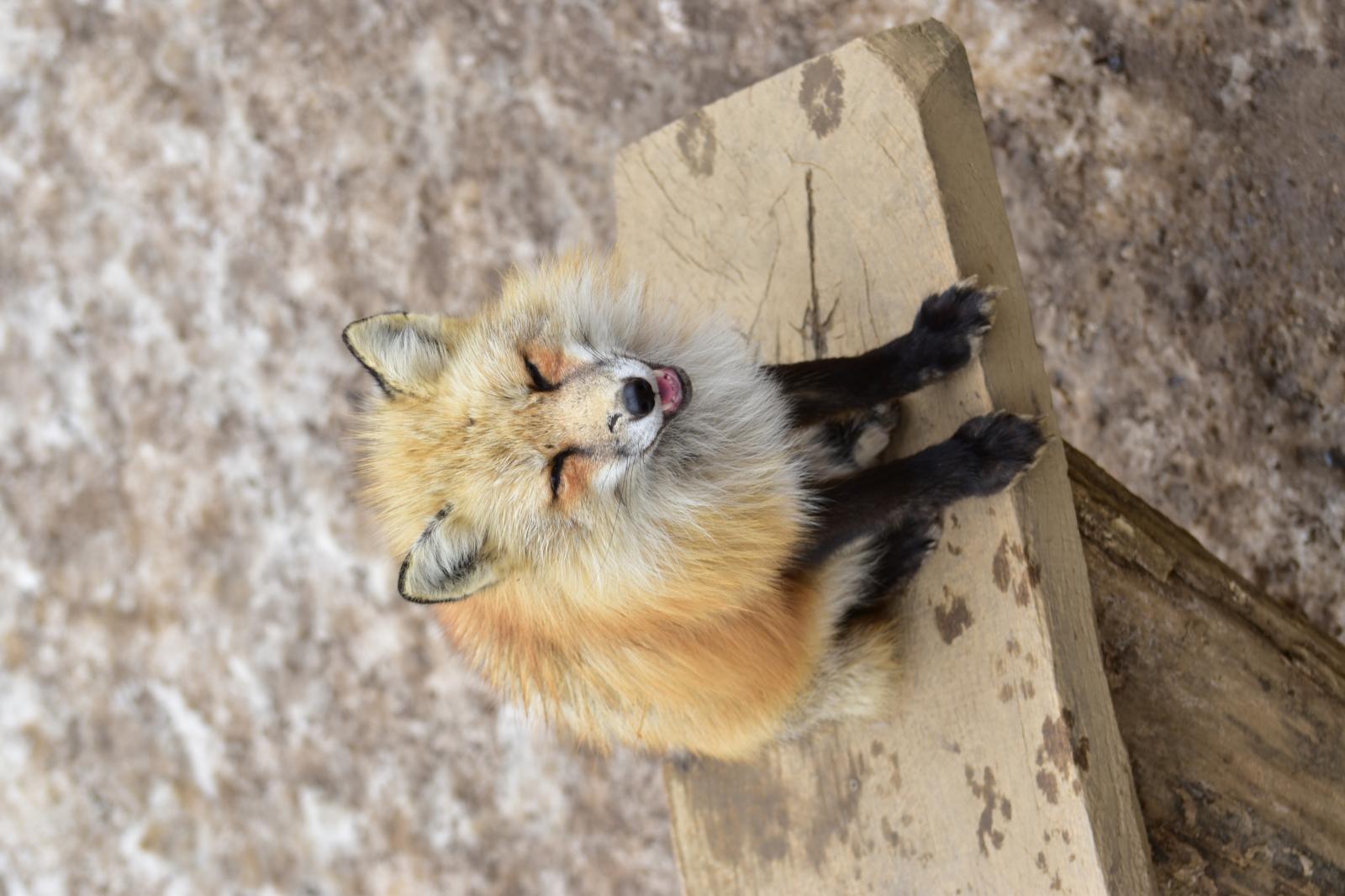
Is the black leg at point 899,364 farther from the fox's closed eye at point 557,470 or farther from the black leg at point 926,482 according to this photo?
the fox's closed eye at point 557,470

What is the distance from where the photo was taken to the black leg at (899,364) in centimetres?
151

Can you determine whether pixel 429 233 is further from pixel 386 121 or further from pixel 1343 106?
pixel 1343 106

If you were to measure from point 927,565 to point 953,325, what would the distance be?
38cm

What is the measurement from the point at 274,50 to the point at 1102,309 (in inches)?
98.2

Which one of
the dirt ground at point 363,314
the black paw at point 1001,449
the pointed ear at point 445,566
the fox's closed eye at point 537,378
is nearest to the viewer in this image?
the pointed ear at point 445,566

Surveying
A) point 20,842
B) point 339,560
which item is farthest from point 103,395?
point 20,842

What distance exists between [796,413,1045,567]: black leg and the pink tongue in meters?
0.27

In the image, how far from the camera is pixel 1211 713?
61.3 inches

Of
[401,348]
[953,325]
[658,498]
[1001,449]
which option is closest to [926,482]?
[1001,449]

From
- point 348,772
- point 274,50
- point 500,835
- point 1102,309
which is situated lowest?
point 500,835

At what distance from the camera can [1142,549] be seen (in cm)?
162

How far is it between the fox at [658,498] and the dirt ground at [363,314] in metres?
0.91

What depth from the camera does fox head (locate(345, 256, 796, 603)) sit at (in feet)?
4.85

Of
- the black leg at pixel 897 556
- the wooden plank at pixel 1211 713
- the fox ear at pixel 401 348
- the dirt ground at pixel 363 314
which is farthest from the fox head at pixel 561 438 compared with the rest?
the dirt ground at pixel 363 314
